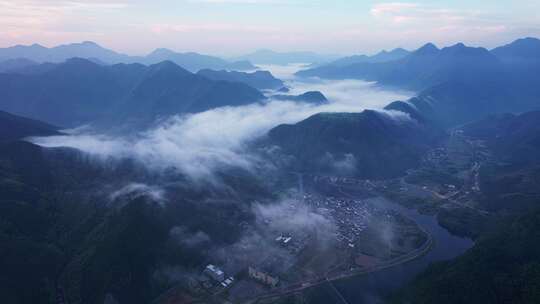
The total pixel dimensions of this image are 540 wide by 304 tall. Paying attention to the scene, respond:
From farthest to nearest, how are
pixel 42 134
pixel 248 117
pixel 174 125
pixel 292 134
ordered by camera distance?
pixel 248 117 → pixel 174 125 → pixel 292 134 → pixel 42 134

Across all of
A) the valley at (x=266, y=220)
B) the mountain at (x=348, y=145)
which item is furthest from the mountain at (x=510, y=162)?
the mountain at (x=348, y=145)

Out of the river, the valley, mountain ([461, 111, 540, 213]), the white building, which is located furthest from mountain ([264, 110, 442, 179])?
the white building

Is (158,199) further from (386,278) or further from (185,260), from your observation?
(386,278)

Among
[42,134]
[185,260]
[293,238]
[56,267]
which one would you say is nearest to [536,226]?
[293,238]

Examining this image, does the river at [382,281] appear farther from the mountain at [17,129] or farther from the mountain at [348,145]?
the mountain at [17,129]

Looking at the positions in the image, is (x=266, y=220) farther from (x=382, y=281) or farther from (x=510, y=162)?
(x=510, y=162)

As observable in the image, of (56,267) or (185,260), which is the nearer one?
(56,267)
